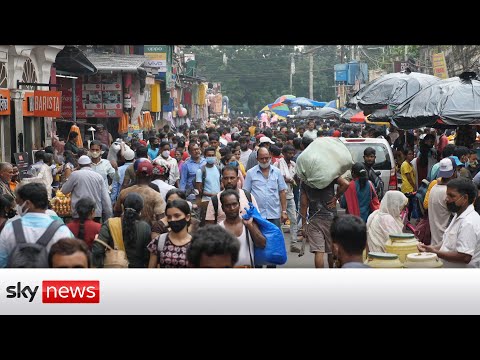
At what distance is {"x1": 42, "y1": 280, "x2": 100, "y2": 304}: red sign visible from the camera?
4.96 meters

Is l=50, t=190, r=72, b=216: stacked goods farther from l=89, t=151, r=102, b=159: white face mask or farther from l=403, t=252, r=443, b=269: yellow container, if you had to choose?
l=403, t=252, r=443, b=269: yellow container

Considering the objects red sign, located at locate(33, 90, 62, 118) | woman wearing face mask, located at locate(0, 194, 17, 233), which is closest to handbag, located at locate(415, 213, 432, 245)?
woman wearing face mask, located at locate(0, 194, 17, 233)

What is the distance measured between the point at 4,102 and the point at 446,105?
807 centimetres

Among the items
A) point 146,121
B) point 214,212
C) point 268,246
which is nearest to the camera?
point 268,246

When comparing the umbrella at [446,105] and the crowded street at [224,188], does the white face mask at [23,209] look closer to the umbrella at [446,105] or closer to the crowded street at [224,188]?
the crowded street at [224,188]

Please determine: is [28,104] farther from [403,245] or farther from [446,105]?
[403,245]

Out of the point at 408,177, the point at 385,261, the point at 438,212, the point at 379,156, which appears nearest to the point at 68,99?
the point at 379,156

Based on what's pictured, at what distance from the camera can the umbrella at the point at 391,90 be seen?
693 inches

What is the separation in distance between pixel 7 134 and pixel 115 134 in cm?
1010

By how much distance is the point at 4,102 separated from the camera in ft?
54.4

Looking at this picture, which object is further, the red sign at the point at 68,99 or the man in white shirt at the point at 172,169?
the red sign at the point at 68,99

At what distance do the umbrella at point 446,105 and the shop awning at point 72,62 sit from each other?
8603mm

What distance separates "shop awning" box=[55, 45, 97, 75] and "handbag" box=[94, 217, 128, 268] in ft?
43.5

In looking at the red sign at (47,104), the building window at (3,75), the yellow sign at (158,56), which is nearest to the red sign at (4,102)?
the building window at (3,75)
